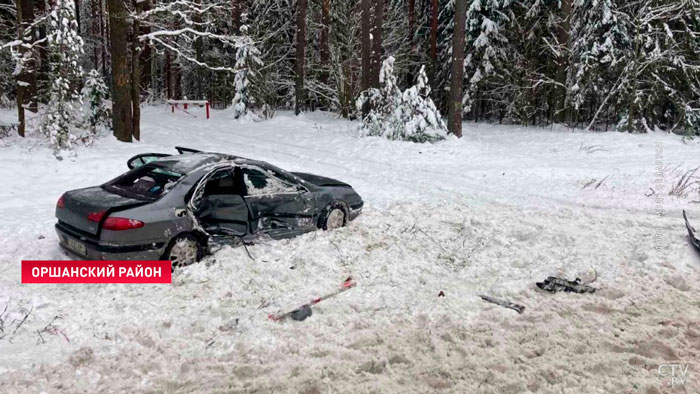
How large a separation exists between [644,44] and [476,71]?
23.8 feet

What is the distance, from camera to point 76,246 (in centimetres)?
546

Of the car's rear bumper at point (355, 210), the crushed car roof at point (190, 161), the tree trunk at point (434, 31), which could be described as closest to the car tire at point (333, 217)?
the car's rear bumper at point (355, 210)

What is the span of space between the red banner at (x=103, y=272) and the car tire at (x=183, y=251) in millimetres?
112

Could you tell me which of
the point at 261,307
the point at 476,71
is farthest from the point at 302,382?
the point at 476,71

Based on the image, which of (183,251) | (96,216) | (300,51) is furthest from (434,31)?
(96,216)

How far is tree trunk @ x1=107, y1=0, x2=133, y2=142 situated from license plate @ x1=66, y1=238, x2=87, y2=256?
942 centimetres

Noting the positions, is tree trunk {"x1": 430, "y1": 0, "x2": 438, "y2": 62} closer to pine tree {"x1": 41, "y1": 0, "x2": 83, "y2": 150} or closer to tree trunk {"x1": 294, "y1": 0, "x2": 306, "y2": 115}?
tree trunk {"x1": 294, "y1": 0, "x2": 306, "y2": 115}

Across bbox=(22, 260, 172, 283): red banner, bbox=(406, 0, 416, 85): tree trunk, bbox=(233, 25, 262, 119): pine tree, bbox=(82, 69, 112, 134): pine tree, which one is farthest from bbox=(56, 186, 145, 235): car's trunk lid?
bbox=(406, 0, 416, 85): tree trunk

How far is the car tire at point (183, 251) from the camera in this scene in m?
5.59

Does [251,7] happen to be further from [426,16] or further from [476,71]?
[476,71]

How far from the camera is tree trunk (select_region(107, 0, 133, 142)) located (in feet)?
44.1

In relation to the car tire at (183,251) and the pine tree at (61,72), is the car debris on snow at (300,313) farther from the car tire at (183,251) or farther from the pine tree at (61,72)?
the pine tree at (61,72)

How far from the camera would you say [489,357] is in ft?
13.8

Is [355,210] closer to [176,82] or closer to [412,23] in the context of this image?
[412,23]
